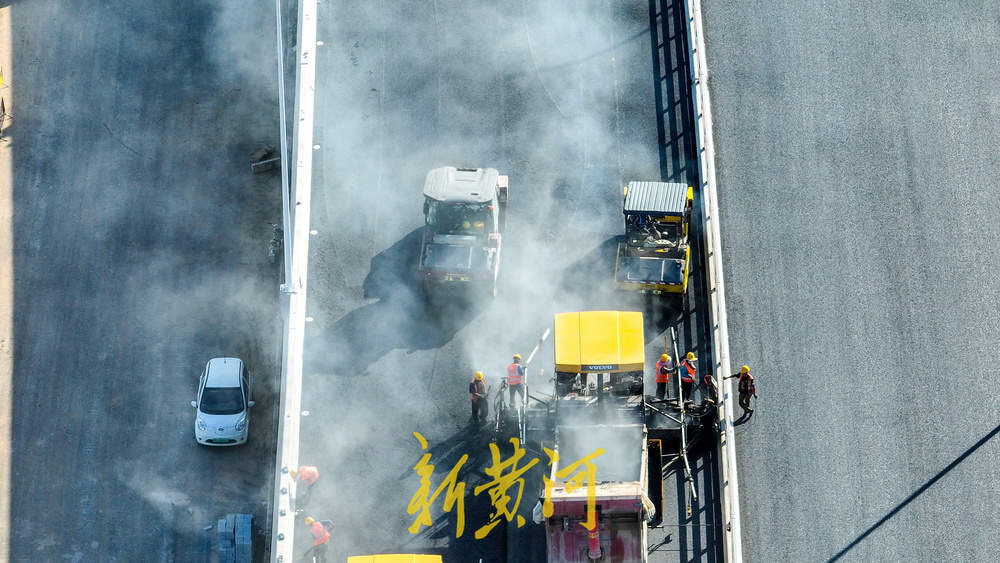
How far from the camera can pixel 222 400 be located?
4503cm

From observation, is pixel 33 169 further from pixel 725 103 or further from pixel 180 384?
pixel 725 103

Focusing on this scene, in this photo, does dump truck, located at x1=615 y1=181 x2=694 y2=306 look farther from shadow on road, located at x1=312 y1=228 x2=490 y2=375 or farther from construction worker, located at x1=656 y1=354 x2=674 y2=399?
shadow on road, located at x1=312 y1=228 x2=490 y2=375

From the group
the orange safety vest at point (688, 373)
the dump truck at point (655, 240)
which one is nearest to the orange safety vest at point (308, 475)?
the dump truck at point (655, 240)

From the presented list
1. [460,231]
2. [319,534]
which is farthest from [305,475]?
[460,231]

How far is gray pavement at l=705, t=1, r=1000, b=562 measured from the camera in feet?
130

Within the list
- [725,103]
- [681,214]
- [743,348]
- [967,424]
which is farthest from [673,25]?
[967,424]

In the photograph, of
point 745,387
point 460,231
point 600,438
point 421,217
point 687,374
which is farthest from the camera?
point 421,217

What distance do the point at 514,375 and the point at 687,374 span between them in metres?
4.83

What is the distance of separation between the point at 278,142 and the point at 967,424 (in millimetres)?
25472

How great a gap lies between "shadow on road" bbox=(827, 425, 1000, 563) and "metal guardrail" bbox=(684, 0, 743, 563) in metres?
2.85

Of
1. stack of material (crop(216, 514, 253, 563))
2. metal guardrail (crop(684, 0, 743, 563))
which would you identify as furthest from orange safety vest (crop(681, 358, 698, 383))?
stack of material (crop(216, 514, 253, 563))

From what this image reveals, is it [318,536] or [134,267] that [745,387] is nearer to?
[318,536]

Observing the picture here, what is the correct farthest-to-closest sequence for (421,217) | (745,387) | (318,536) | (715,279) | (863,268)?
1. (421,217)
2. (863,268)
3. (715,279)
4. (745,387)
5. (318,536)

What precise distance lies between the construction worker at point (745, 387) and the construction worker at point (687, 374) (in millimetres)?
1080
